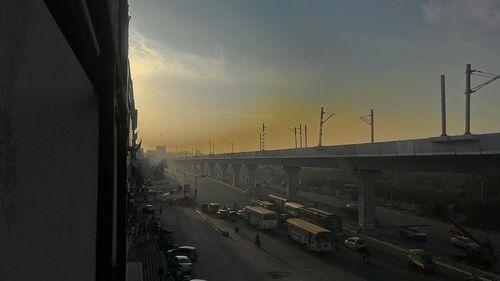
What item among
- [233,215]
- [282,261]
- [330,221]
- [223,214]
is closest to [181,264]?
[282,261]

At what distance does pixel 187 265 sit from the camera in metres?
27.3

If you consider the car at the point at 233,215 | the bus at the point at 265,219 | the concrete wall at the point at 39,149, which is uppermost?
the concrete wall at the point at 39,149

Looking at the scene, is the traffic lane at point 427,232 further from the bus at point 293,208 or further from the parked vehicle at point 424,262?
the bus at point 293,208

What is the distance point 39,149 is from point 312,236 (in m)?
33.3

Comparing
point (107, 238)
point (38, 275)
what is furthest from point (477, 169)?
point (38, 275)

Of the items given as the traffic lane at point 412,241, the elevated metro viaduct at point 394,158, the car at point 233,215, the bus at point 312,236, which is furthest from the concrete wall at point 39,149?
the car at point 233,215

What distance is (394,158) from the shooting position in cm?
3853

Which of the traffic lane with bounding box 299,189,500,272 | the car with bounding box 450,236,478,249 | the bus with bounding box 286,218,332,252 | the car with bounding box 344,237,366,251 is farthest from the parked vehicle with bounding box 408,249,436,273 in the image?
the car with bounding box 450,236,478,249

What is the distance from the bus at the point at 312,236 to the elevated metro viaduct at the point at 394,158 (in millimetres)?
9145

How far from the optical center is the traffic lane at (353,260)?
27516 mm

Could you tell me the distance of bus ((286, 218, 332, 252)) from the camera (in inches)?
1319

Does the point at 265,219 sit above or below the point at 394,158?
below

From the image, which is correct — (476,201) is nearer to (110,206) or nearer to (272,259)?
(272,259)

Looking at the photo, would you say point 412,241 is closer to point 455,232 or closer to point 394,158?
point 455,232
